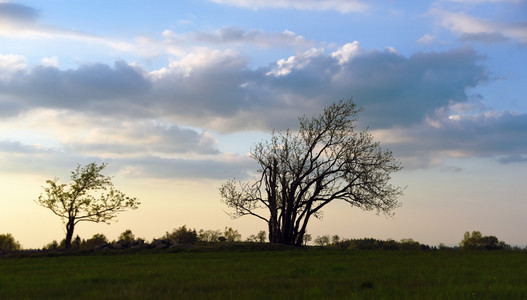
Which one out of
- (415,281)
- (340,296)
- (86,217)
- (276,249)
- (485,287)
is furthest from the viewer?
(86,217)

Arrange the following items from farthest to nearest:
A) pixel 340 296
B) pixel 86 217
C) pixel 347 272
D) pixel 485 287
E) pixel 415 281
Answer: pixel 86 217 → pixel 347 272 → pixel 415 281 → pixel 485 287 → pixel 340 296

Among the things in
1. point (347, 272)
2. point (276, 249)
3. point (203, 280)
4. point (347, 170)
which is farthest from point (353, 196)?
point (203, 280)

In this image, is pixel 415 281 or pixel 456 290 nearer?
pixel 456 290

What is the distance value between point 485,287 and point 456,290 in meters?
1.34

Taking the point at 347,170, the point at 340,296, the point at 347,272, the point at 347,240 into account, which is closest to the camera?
the point at 340,296

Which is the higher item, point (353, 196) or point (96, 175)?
point (96, 175)

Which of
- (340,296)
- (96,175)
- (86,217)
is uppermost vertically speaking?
(96,175)

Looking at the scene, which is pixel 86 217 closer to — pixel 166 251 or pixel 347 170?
pixel 166 251

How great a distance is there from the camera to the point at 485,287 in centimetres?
1229

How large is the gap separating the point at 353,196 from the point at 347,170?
2537mm

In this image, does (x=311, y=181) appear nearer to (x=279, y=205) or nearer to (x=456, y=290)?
(x=279, y=205)

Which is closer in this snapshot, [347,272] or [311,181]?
[347,272]

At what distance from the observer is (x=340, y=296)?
35.8 ft

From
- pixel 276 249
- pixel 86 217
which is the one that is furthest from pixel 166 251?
pixel 86 217
